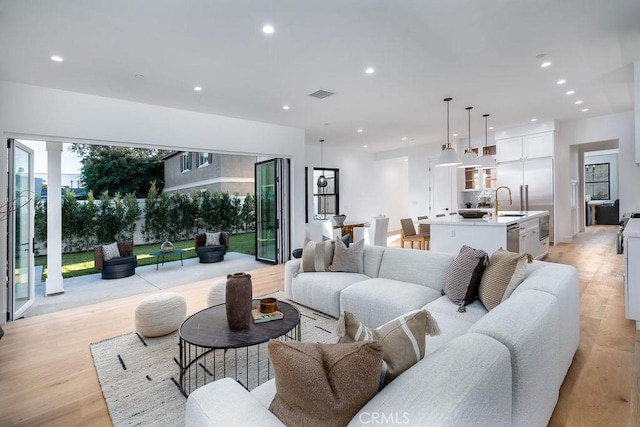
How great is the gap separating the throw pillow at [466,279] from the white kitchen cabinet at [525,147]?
613cm

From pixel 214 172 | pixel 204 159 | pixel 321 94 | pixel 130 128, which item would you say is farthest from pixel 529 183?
pixel 204 159

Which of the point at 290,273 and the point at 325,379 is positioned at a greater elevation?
the point at 325,379

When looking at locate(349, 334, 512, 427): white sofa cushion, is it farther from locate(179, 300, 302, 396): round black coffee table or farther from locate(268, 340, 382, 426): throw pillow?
locate(179, 300, 302, 396): round black coffee table

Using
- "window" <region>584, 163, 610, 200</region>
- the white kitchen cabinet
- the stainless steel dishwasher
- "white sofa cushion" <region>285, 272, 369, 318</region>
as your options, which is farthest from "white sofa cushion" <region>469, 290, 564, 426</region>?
"window" <region>584, 163, 610, 200</region>

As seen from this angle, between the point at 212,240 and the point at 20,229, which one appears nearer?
the point at 20,229

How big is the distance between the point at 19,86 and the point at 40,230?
5.06m

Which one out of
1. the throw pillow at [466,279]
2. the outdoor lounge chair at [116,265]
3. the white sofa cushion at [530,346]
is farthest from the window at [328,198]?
the white sofa cushion at [530,346]

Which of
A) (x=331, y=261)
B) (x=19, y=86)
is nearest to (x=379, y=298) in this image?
(x=331, y=261)

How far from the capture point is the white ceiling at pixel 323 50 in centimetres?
265

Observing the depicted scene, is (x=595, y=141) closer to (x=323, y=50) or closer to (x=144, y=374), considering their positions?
(x=323, y=50)

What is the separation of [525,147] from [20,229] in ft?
31.1

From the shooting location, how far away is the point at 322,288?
3455 millimetres

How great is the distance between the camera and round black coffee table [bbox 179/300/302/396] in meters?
2.08

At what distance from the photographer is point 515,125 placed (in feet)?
24.2
